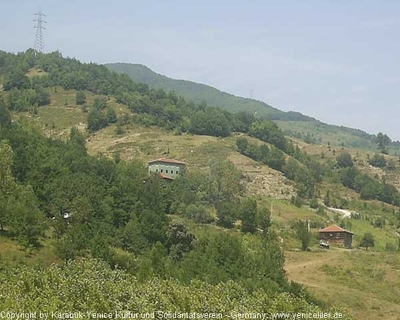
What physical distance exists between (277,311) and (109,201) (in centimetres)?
3226

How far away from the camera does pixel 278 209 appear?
92.2m

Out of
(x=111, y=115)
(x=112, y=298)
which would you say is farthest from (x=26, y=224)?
(x=111, y=115)

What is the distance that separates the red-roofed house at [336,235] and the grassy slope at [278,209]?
2.54m

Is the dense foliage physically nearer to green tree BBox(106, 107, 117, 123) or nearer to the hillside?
the hillside

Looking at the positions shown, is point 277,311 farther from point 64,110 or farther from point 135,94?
point 135,94

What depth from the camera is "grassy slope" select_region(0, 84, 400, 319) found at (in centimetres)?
4691

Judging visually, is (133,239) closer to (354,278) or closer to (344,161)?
(354,278)

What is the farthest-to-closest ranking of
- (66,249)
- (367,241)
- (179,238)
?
(367,241), (179,238), (66,249)

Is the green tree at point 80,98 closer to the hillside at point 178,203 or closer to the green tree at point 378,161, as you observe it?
the hillside at point 178,203

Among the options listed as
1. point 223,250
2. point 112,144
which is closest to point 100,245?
point 223,250

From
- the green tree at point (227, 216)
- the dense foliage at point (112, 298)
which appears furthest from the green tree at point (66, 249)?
the green tree at point (227, 216)

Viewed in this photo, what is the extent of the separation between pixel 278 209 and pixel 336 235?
16.9m

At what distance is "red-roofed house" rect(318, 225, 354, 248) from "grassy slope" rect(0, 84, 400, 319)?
100 inches

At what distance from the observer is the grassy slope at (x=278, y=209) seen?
46.9m
